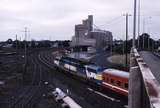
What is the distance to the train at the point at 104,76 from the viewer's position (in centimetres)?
3457

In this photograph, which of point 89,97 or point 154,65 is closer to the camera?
point 89,97

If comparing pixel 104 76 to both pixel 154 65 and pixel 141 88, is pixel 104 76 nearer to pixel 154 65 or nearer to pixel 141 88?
pixel 154 65

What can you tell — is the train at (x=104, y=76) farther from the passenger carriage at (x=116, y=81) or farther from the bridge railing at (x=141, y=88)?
the bridge railing at (x=141, y=88)

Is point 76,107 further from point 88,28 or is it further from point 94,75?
point 88,28

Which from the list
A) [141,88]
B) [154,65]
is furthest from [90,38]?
[141,88]

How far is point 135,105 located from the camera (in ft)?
37.2

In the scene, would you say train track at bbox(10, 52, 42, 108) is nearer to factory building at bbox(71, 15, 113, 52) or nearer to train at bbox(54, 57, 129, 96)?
train at bbox(54, 57, 129, 96)

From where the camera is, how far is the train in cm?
3457

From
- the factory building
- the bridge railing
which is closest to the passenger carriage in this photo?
the bridge railing

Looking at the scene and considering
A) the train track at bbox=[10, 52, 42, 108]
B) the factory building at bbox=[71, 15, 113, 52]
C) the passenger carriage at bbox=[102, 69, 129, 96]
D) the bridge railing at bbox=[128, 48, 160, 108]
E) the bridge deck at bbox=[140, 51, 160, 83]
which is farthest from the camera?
the factory building at bbox=[71, 15, 113, 52]

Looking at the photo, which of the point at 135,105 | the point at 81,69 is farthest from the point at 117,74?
the point at 135,105

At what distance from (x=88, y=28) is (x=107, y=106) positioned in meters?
161

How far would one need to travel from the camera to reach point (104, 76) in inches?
1633

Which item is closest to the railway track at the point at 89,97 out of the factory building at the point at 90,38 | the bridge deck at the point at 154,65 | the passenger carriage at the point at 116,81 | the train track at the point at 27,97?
the passenger carriage at the point at 116,81
